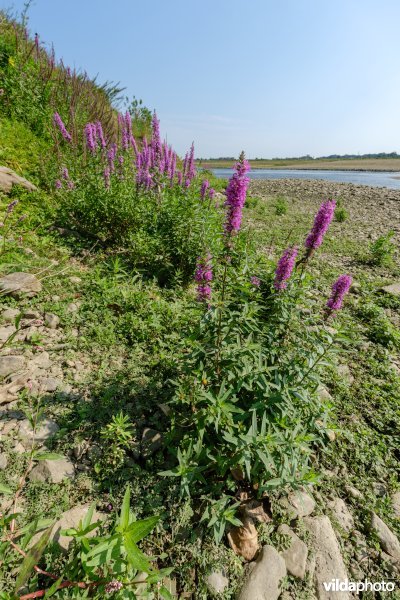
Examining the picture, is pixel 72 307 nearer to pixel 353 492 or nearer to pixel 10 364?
pixel 10 364

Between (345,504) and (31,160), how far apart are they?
29.1ft

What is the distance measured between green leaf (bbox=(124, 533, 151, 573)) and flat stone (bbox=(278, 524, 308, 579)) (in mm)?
1304

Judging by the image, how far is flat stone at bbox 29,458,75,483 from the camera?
248 cm

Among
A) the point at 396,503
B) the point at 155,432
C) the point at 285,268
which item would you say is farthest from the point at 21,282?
the point at 396,503

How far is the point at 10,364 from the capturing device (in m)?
3.22

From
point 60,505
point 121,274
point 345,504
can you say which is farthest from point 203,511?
point 121,274

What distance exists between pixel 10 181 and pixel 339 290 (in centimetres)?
638

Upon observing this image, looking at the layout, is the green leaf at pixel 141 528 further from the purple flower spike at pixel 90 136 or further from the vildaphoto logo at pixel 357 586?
the purple flower spike at pixel 90 136

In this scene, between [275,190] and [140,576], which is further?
[275,190]

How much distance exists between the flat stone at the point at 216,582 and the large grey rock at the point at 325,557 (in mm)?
717

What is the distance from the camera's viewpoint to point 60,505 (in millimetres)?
2352

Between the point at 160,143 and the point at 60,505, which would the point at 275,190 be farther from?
the point at 60,505

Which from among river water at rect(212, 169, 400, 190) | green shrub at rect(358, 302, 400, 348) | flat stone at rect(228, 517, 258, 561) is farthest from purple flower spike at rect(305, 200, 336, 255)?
river water at rect(212, 169, 400, 190)

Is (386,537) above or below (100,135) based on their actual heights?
below
